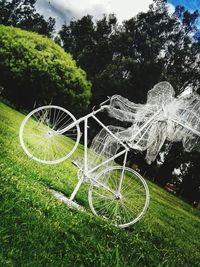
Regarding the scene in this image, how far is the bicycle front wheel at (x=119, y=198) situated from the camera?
6672 millimetres

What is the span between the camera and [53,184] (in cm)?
740

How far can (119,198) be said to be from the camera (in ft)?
22.1

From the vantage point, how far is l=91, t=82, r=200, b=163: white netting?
6980 millimetres

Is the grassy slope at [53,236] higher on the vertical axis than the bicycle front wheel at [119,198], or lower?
lower

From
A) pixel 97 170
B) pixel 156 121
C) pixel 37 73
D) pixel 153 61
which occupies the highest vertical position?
pixel 153 61

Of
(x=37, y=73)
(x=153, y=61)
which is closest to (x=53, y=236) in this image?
(x=37, y=73)

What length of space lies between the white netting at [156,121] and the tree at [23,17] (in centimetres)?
8118

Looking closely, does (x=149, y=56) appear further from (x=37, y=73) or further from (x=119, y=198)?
(x=119, y=198)

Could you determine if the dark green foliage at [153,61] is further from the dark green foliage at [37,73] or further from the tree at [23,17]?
the tree at [23,17]

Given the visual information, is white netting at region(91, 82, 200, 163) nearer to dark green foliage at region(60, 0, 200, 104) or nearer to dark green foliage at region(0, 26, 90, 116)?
dark green foliage at region(0, 26, 90, 116)

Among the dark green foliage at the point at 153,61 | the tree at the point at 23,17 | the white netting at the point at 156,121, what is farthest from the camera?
the tree at the point at 23,17

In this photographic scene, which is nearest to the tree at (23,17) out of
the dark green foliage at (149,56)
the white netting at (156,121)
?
the dark green foliage at (149,56)

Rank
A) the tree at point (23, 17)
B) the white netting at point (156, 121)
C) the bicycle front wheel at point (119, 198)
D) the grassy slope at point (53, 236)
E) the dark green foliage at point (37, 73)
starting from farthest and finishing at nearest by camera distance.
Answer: the tree at point (23, 17)
the dark green foliage at point (37, 73)
the white netting at point (156, 121)
the bicycle front wheel at point (119, 198)
the grassy slope at point (53, 236)

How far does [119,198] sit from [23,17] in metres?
89.5
